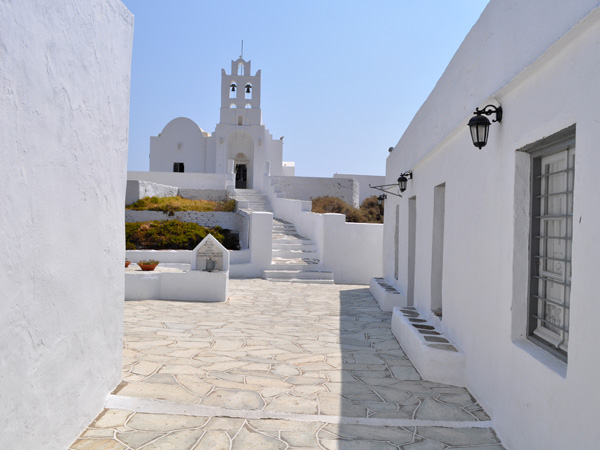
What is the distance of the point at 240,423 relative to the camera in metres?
4.29

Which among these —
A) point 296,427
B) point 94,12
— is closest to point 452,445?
point 296,427

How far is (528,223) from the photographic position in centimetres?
409

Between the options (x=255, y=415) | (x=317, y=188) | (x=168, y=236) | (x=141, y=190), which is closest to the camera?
(x=255, y=415)

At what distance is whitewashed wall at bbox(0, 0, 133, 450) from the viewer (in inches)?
115

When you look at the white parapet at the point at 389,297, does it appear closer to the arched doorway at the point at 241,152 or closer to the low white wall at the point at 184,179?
the low white wall at the point at 184,179

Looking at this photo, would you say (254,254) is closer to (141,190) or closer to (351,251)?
(351,251)

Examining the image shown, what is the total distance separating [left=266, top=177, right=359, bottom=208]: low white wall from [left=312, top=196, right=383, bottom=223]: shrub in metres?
0.81

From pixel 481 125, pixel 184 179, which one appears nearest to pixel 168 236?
pixel 184 179

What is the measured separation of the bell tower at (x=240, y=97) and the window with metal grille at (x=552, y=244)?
100 ft

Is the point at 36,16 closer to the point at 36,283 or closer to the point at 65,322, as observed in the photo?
the point at 36,283

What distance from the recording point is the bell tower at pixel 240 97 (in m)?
33.4

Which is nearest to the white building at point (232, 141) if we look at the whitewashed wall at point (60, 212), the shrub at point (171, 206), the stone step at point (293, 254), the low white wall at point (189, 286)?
the shrub at point (171, 206)

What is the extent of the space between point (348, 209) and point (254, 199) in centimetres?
501

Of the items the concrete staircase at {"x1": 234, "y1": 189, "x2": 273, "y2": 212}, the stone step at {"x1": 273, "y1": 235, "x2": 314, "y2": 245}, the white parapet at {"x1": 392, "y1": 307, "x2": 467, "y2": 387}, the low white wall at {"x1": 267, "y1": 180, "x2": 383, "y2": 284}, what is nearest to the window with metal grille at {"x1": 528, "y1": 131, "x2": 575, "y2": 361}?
the white parapet at {"x1": 392, "y1": 307, "x2": 467, "y2": 387}
